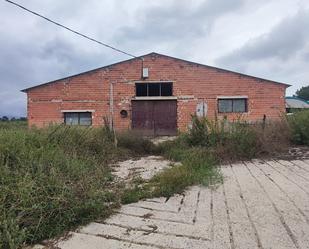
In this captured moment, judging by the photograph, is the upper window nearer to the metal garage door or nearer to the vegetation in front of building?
the metal garage door

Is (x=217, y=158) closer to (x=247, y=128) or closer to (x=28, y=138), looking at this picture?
(x=247, y=128)

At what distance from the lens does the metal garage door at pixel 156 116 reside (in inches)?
698

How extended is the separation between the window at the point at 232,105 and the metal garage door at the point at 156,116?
8.25 feet

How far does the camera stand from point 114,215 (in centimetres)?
419

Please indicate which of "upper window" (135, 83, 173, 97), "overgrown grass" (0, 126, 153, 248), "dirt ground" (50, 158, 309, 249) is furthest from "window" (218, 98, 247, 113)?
"overgrown grass" (0, 126, 153, 248)

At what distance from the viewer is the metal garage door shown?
17734 millimetres

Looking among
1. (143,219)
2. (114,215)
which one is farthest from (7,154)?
(143,219)

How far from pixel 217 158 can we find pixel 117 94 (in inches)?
403

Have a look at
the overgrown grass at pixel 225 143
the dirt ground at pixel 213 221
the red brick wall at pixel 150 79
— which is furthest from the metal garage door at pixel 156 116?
the dirt ground at pixel 213 221

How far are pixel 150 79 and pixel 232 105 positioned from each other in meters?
4.72

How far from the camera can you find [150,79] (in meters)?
17.8

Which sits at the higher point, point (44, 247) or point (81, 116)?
point (81, 116)

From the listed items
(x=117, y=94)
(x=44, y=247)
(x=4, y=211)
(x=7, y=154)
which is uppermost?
(x=117, y=94)

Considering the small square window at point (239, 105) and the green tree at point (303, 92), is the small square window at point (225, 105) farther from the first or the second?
the green tree at point (303, 92)
